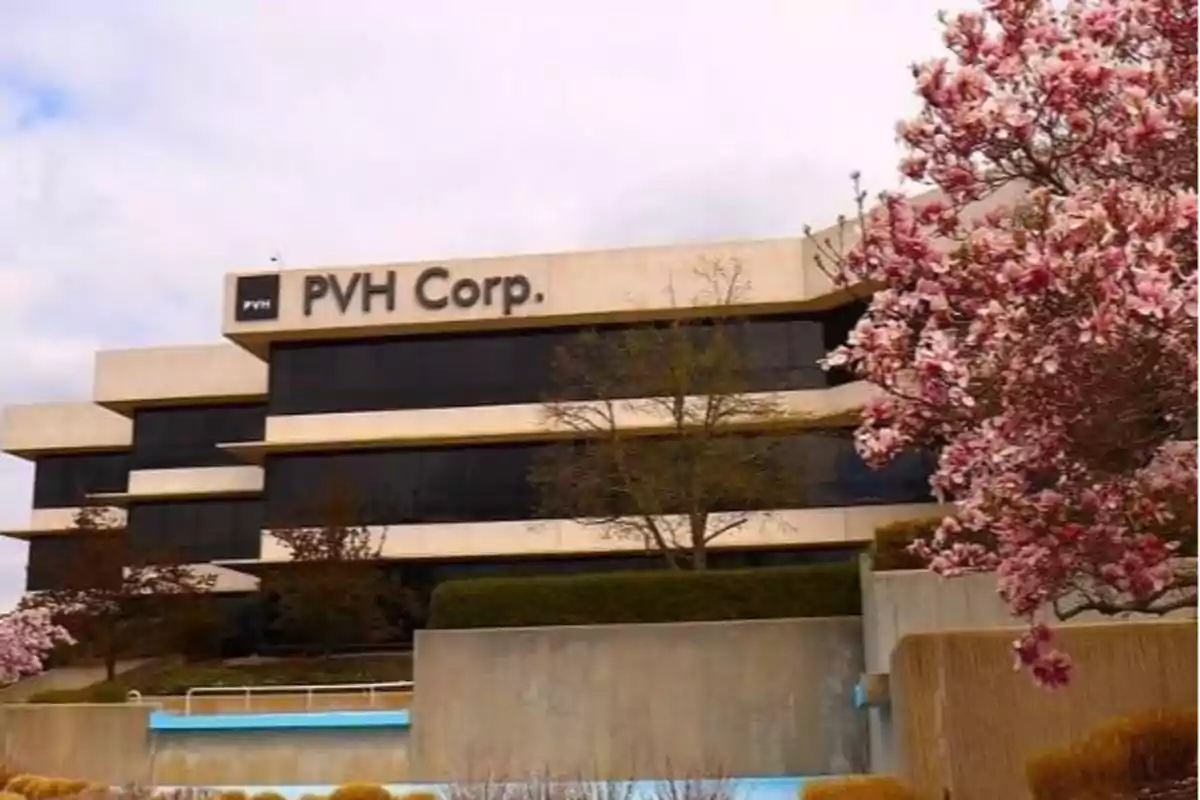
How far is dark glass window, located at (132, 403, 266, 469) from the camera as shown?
48.9m

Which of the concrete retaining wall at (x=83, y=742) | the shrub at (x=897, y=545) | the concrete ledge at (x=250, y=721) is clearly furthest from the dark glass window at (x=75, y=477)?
the shrub at (x=897, y=545)

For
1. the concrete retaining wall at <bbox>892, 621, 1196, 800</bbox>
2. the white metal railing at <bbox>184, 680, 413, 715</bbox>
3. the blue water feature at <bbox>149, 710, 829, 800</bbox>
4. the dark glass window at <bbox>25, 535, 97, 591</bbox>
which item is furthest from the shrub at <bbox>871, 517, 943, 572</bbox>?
the dark glass window at <bbox>25, 535, 97, 591</bbox>

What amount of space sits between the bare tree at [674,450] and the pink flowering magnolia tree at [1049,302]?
1793 centimetres

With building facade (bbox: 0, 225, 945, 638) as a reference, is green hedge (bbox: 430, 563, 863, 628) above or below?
below

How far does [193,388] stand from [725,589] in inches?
1218

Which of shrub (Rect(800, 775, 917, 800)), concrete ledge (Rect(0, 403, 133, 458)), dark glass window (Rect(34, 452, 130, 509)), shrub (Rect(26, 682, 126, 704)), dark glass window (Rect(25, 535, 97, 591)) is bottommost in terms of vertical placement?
shrub (Rect(26, 682, 126, 704))

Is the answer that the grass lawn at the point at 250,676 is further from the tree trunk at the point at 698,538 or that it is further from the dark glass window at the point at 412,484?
the tree trunk at the point at 698,538

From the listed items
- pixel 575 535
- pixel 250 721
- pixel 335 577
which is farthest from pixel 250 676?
pixel 250 721

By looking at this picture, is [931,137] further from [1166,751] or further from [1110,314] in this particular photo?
[1166,751]

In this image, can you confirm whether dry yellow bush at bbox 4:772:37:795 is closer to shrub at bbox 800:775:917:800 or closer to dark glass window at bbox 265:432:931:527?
shrub at bbox 800:775:917:800

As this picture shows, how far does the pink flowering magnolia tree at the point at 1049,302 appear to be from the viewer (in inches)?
271

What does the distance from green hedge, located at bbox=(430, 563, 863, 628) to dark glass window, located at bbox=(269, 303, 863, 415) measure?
1725 cm

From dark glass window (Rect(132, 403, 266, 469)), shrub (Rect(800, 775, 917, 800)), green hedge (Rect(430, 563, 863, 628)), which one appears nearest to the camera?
shrub (Rect(800, 775, 917, 800))

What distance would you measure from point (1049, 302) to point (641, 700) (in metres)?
15.2
